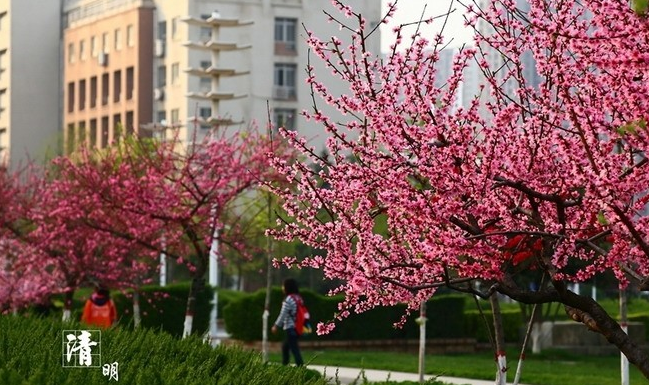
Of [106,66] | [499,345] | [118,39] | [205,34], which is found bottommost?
[499,345]

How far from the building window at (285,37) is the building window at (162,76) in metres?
5.77

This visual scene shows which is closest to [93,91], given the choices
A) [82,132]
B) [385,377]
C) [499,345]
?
[82,132]

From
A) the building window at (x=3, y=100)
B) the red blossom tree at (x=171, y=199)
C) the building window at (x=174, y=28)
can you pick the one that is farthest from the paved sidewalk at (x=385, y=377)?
the building window at (x=3, y=100)

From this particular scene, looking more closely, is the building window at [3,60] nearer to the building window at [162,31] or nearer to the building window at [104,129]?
the building window at [104,129]

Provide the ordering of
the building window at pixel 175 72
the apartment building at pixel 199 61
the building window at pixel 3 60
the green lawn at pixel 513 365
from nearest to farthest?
the green lawn at pixel 513 365
the apartment building at pixel 199 61
the building window at pixel 175 72
the building window at pixel 3 60

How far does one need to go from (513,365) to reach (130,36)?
60.9 meters

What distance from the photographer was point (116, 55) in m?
92.8

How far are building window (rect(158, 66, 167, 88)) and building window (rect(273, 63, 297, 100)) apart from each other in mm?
5576

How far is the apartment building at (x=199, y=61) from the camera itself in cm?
8669

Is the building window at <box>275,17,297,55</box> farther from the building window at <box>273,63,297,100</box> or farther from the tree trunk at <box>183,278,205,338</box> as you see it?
the tree trunk at <box>183,278,205,338</box>

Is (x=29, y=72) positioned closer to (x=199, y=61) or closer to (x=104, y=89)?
(x=104, y=89)

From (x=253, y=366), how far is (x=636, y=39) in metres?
3.99

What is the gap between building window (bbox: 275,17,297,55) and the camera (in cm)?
8944

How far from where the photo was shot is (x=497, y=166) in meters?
11.2
